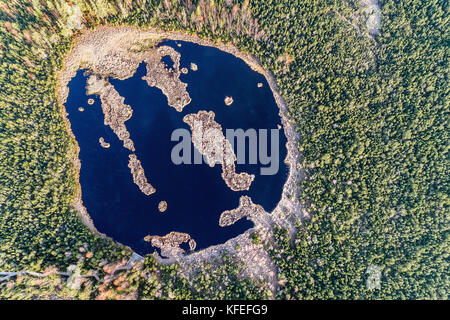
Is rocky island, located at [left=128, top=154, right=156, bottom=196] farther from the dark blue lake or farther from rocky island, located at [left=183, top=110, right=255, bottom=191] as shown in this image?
rocky island, located at [left=183, top=110, right=255, bottom=191]

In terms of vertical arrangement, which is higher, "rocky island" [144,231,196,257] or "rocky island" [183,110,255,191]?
"rocky island" [183,110,255,191]

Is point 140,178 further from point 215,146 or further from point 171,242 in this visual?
point 215,146

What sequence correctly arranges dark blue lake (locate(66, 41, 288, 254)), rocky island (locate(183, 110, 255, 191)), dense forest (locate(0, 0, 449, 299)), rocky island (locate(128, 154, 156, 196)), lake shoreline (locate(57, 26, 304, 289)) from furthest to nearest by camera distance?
rocky island (locate(183, 110, 255, 191))
rocky island (locate(128, 154, 156, 196))
dark blue lake (locate(66, 41, 288, 254))
lake shoreline (locate(57, 26, 304, 289))
dense forest (locate(0, 0, 449, 299))

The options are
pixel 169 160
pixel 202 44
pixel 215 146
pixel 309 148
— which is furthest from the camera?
pixel 202 44

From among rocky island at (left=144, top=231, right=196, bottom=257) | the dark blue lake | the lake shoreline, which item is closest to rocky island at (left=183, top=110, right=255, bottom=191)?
the dark blue lake

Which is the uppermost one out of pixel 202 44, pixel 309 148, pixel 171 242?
pixel 202 44

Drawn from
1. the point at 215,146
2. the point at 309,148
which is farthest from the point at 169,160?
the point at 309,148
